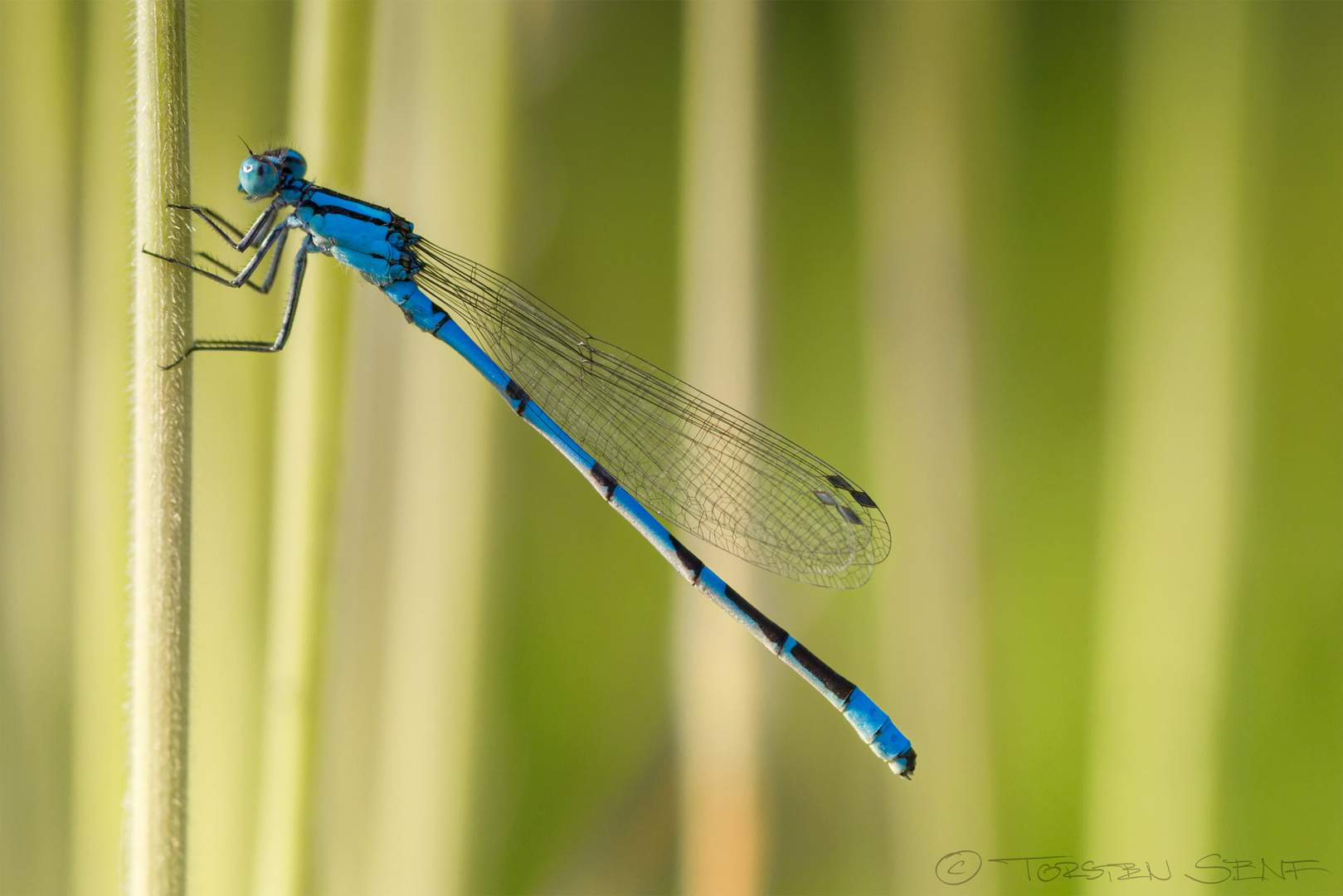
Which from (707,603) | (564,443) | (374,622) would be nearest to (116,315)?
(374,622)

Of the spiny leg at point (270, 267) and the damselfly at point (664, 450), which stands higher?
the spiny leg at point (270, 267)

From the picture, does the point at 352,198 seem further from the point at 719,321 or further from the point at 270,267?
the point at 719,321

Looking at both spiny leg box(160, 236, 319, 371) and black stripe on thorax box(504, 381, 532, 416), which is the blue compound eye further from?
black stripe on thorax box(504, 381, 532, 416)

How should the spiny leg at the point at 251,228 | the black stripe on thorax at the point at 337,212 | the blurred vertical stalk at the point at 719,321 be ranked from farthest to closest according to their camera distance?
the blurred vertical stalk at the point at 719,321 < the black stripe on thorax at the point at 337,212 < the spiny leg at the point at 251,228

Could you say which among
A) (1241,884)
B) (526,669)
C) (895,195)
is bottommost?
(1241,884)

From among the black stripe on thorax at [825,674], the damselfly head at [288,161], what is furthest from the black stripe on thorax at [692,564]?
the damselfly head at [288,161]

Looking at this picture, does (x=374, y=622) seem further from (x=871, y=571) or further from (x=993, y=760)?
(x=993, y=760)

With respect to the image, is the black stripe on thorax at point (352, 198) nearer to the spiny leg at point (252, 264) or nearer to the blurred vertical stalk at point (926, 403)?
the spiny leg at point (252, 264)
